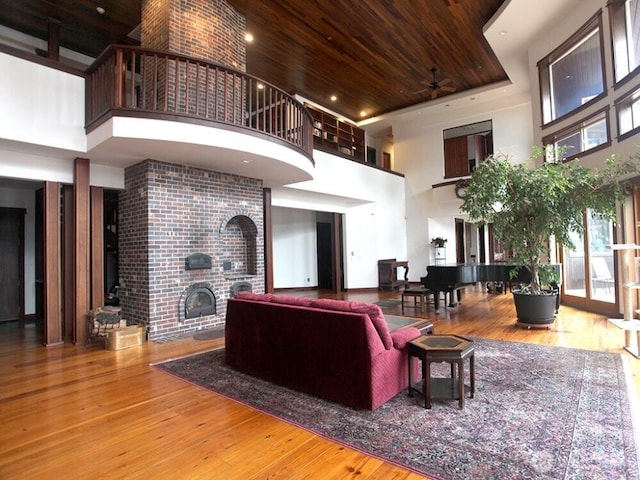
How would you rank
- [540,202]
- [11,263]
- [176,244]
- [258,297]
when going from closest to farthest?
[258,297], [540,202], [176,244], [11,263]

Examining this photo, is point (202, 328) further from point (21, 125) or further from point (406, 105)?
point (406, 105)

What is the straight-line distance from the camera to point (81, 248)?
518cm

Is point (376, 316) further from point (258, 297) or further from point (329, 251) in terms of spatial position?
point (329, 251)

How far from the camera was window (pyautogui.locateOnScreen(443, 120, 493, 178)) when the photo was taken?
1065 centimetres

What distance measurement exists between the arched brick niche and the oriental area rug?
2753mm

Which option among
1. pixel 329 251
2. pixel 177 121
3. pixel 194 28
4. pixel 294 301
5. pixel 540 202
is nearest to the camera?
pixel 294 301

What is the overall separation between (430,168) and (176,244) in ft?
28.3

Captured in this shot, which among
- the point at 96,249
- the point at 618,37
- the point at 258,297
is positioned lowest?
the point at 258,297

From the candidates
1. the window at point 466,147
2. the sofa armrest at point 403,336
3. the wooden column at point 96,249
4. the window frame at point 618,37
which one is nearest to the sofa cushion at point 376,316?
the sofa armrest at point 403,336

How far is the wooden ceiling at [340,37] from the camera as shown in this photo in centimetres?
604

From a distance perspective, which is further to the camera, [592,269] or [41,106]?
[592,269]

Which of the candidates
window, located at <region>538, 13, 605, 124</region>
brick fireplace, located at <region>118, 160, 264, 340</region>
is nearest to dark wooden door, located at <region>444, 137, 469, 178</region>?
window, located at <region>538, 13, 605, 124</region>

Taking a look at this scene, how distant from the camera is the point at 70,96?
479 centimetres

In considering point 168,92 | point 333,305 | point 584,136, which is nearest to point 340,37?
point 168,92
